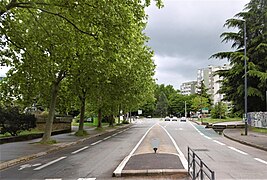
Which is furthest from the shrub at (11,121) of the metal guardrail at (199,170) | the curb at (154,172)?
the metal guardrail at (199,170)

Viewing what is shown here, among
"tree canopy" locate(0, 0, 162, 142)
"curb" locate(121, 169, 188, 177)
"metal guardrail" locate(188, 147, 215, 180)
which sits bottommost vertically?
"curb" locate(121, 169, 188, 177)

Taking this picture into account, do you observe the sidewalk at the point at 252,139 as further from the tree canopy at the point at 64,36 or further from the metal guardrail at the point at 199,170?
the metal guardrail at the point at 199,170

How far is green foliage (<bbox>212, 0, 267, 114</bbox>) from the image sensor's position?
127 feet

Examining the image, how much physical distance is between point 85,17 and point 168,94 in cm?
16359

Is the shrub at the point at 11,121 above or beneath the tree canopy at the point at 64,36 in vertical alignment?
beneath

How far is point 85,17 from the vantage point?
42.4 feet

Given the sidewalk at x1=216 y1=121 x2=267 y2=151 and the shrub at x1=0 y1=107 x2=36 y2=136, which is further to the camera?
the shrub at x1=0 y1=107 x2=36 y2=136

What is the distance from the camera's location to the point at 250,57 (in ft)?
134

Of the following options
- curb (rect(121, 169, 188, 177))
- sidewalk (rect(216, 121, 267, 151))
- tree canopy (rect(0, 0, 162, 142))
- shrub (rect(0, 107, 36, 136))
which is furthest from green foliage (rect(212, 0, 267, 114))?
curb (rect(121, 169, 188, 177))

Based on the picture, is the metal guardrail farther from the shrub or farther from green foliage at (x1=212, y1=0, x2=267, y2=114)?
green foliage at (x1=212, y1=0, x2=267, y2=114)

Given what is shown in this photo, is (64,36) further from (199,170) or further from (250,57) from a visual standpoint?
(250,57)

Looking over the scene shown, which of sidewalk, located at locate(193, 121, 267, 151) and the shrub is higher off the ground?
the shrub

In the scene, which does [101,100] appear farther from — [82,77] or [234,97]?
[234,97]

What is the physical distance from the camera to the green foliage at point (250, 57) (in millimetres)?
38562
